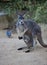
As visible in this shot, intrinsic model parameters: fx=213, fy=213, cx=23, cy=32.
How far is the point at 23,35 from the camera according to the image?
4.71 meters

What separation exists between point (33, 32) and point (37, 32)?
4.6 inches

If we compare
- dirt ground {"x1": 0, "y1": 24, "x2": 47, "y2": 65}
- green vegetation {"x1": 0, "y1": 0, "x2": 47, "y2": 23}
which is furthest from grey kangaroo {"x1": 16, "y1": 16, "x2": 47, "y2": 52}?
green vegetation {"x1": 0, "y1": 0, "x2": 47, "y2": 23}

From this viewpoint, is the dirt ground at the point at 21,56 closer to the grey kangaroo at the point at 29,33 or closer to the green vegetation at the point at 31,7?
the grey kangaroo at the point at 29,33

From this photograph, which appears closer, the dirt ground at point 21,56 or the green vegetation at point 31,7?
the dirt ground at point 21,56

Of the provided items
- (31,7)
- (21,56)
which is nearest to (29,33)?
(21,56)

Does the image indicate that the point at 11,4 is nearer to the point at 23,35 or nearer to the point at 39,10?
the point at 39,10

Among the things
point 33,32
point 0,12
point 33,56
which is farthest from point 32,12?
point 33,56

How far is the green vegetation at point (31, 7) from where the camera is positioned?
288 inches

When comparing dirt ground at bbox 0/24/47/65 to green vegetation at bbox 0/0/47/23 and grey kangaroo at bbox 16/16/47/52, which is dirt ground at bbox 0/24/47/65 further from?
green vegetation at bbox 0/0/47/23

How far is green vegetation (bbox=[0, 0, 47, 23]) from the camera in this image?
7.31 m

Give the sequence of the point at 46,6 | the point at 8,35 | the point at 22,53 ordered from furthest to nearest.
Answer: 1. the point at 8,35
2. the point at 46,6
3. the point at 22,53

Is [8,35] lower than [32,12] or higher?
lower

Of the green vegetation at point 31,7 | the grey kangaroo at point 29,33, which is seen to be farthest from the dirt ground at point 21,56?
the green vegetation at point 31,7

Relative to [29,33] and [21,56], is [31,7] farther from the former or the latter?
[21,56]
